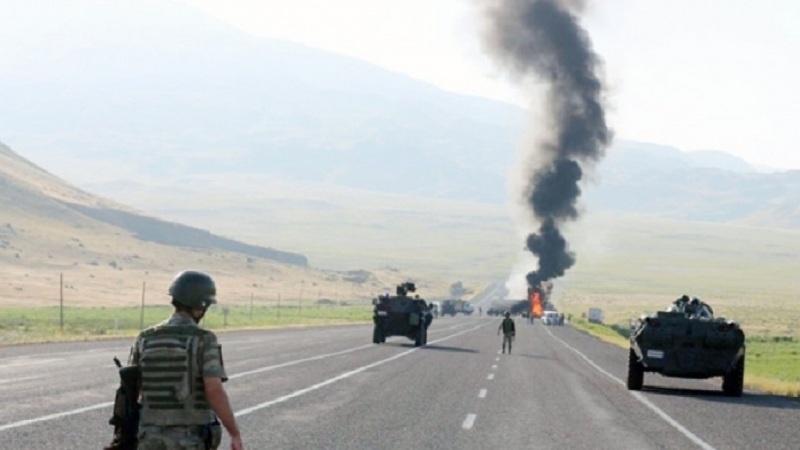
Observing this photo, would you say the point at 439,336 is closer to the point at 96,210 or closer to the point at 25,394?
the point at 25,394

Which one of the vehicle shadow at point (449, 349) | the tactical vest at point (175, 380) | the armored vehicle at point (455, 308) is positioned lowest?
the armored vehicle at point (455, 308)

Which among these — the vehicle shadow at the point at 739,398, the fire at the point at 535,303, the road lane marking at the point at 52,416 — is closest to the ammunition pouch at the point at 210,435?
the road lane marking at the point at 52,416

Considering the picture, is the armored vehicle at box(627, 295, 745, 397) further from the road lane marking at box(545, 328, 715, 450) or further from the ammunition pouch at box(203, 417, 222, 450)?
the ammunition pouch at box(203, 417, 222, 450)

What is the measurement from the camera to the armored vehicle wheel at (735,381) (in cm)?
2942

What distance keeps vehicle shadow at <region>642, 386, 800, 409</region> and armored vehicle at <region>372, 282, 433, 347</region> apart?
20.1 meters

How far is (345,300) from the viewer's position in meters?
163

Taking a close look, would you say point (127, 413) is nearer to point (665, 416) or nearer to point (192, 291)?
point (192, 291)

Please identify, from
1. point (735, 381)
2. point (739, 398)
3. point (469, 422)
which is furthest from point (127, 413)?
point (735, 381)

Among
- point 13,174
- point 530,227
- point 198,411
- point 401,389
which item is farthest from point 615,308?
point 198,411

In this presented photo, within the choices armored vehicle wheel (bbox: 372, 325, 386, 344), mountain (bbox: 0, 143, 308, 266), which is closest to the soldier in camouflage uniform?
armored vehicle wheel (bbox: 372, 325, 386, 344)

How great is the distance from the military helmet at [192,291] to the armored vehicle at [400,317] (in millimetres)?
43212

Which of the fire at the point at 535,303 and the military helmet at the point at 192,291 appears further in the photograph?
the fire at the point at 535,303

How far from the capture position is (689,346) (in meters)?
29.1

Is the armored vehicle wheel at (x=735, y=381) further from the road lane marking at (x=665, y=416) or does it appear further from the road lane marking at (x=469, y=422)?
the road lane marking at (x=469, y=422)
